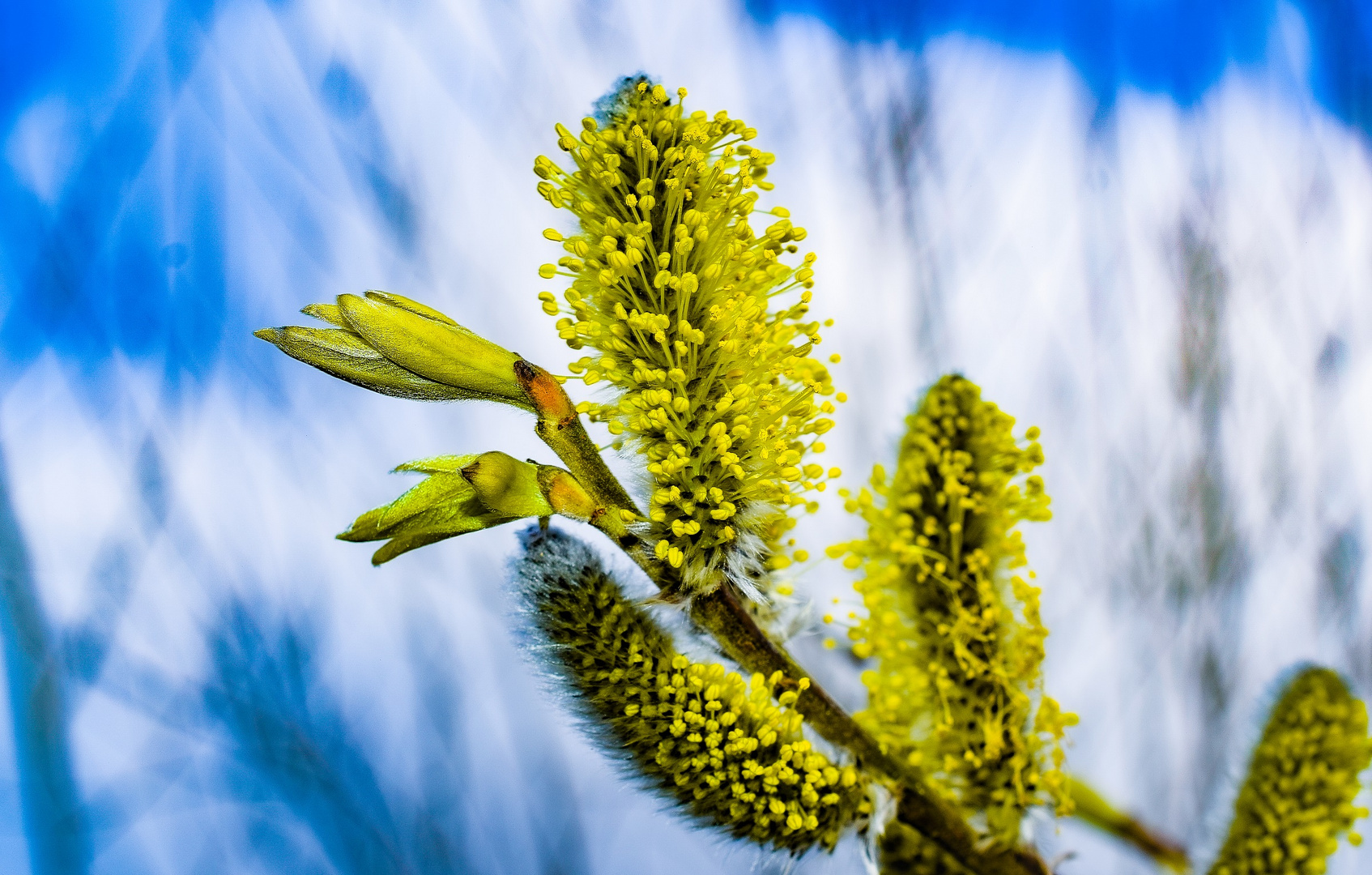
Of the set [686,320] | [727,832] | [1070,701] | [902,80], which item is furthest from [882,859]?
[902,80]

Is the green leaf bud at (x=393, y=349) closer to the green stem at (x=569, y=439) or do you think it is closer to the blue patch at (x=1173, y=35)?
the green stem at (x=569, y=439)

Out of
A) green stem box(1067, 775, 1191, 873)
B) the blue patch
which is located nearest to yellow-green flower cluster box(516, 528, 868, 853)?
green stem box(1067, 775, 1191, 873)

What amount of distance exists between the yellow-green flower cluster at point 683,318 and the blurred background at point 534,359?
1.09 ft

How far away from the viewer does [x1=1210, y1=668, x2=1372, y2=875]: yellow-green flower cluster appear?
1.34ft

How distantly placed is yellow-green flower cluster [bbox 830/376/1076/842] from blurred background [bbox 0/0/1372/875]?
0.73ft

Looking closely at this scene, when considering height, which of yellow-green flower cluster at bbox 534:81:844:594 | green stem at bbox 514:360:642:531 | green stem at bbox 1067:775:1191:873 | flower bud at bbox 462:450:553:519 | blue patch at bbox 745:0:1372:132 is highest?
blue patch at bbox 745:0:1372:132

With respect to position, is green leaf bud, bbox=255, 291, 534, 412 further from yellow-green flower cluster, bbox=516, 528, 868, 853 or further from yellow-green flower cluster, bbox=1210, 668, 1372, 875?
yellow-green flower cluster, bbox=1210, 668, 1372, 875

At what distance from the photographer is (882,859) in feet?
1.22

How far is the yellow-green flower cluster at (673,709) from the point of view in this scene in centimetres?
27

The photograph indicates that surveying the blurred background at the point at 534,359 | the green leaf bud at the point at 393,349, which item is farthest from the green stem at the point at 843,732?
the blurred background at the point at 534,359

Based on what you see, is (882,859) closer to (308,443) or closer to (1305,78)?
(308,443)

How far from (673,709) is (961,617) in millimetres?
159

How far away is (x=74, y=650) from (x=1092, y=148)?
0.97m

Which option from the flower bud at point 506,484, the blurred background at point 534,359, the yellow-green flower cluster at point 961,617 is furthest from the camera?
the blurred background at point 534,359
